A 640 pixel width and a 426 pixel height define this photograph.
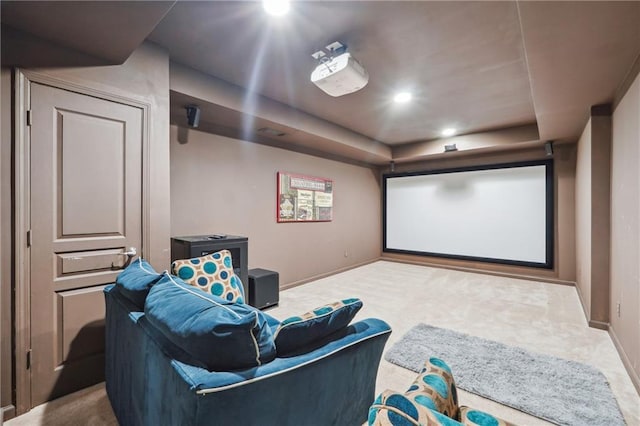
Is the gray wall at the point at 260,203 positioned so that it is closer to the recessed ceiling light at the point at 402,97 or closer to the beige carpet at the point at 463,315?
the beige carpet at the point at 463,315

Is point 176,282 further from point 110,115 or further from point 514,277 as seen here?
point 514,277

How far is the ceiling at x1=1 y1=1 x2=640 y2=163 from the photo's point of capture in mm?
1648

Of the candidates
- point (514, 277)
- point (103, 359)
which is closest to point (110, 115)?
point (103, 359)

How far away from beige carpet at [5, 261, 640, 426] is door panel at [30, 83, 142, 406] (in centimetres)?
28

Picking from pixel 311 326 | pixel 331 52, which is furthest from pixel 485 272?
pixel 311 326

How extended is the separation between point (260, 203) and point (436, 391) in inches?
142

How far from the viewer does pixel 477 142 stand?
4895 millimetres

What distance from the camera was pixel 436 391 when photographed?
796 millimetres

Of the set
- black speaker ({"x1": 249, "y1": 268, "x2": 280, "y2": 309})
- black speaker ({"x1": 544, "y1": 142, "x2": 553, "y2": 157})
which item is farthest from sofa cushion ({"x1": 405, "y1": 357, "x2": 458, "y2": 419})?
black speaker ({"x1": 544, "y1": 142, "x2": 553, "y2": 157})

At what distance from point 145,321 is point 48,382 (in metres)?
1.30

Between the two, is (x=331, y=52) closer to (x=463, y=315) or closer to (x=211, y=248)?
(x=211, y=248)

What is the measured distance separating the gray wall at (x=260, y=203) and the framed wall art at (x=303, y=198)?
0.33ft

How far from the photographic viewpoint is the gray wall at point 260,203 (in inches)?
133

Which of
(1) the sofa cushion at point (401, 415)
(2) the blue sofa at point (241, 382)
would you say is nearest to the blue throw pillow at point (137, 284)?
(2) the blue sofa at point (241, 382)
